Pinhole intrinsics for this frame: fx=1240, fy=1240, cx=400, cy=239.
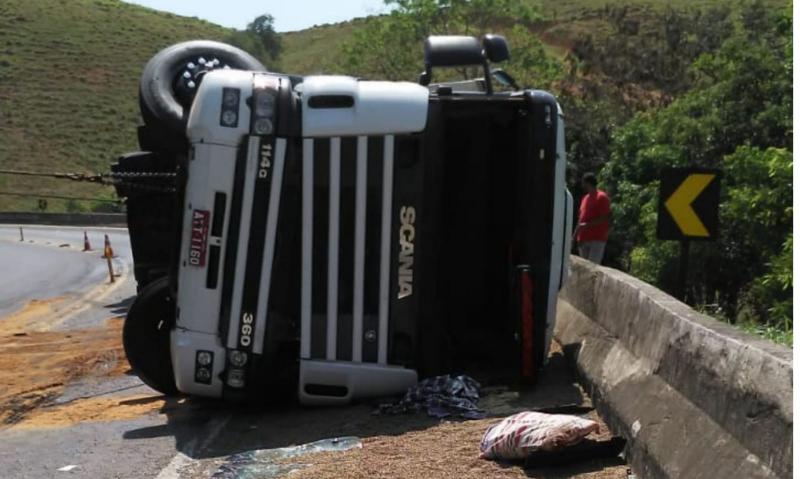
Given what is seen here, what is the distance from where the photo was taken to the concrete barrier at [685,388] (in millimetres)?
4180

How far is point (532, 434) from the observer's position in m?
6.07

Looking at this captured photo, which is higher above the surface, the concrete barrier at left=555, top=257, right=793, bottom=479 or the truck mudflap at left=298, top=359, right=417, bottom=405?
the concrete barrier at left=555, top=257, right=793, bottom=479

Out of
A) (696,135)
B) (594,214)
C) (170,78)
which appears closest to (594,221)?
(594,214)

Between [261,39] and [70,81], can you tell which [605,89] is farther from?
[261,39]

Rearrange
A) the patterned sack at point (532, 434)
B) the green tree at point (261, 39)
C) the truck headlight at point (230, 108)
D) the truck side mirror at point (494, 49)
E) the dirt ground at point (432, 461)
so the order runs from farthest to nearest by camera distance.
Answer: the green tree at point (261, 39), the truck side mirror at point (494, 49), the truck headlight at point (230, 108), the patterned sack at point (532, 434), the dirt ground at point (432, 461)

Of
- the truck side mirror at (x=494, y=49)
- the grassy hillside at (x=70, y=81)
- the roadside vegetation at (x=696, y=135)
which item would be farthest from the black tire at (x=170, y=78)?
the grassy hillside at (x=70, y=81)

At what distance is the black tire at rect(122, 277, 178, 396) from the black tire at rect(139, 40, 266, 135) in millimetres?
2319

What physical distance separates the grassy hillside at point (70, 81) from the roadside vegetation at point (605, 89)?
0.55 ft

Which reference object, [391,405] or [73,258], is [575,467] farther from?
[73,258]

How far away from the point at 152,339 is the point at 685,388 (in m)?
4.52

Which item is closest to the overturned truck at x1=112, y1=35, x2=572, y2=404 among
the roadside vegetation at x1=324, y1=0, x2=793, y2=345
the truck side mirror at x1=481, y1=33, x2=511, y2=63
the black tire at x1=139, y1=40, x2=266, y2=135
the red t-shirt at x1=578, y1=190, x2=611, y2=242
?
the truck side mirror at x1=481, y1=33, x2=511, y2=63

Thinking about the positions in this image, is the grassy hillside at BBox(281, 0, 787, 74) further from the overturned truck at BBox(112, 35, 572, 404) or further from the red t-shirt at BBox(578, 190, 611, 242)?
the overturned truck at BBox(112, 35, 572, 404)

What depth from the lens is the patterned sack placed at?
5.98m

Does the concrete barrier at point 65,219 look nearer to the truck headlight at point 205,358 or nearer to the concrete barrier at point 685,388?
the truck headlight at point 205,358
